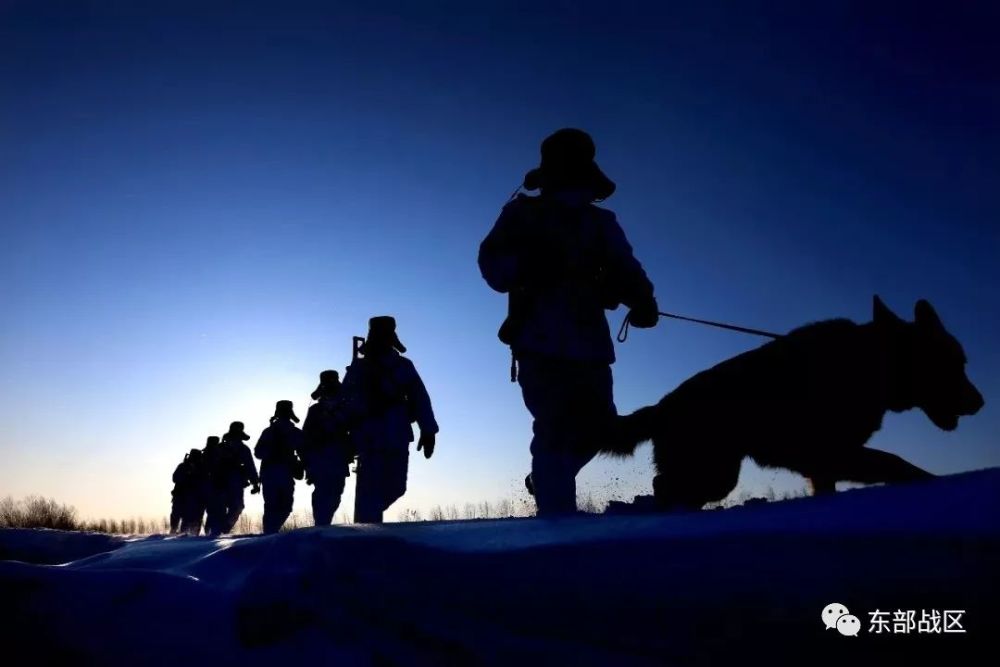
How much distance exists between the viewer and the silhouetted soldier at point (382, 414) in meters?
8.25

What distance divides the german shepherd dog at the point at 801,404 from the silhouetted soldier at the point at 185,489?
66.0 feet

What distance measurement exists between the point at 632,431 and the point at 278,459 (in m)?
11.6

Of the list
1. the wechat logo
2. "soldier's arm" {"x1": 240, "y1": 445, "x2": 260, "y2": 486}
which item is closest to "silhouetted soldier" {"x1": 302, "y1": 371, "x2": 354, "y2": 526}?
"soldier's arm" {"x1": 240, "y1": 445, "x2": 260, "y2": 486}

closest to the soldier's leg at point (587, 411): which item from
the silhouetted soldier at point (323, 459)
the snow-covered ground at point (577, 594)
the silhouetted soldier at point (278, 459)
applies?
the snow-covered ground at point (577, 594)

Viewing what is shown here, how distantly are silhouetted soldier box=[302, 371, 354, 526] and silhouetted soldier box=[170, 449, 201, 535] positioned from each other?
37.3ft

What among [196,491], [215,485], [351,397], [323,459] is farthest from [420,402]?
[196,491]

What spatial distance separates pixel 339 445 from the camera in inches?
442

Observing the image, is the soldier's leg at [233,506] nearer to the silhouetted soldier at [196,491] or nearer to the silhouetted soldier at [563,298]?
the silhouetted soldier at [196,491]

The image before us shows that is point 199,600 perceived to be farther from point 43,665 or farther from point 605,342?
point 605,342

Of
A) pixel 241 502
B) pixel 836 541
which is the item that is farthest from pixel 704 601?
pixel 241 502

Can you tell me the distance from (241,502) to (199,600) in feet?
61.9

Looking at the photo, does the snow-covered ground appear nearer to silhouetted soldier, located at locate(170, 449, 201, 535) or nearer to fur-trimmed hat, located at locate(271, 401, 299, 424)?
fur-trimmed hat, located at locate(271, 401, 299, 424)

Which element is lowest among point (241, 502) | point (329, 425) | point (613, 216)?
point (241, 502)

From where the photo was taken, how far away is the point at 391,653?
1.23m
